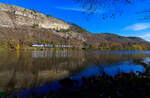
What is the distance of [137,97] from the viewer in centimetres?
333

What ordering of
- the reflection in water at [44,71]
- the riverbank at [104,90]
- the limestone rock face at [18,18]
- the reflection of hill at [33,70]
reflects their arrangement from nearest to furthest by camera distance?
1. the riverbank at [104,90]
2. the reflection in water at [44,71]
3. the reflection of hill at [33,70]
4. the limestone rock face at [18,18]

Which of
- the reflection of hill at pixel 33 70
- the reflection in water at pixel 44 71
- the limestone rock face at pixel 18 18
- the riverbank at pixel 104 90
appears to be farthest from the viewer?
the limestone rock face at pixel 18 18

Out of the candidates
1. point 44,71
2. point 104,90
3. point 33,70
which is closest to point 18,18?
point 33,70

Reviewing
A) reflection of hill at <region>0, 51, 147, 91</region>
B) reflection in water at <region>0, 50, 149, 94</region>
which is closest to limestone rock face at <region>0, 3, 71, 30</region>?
reflection of hill at <region>0, 51, 147, 91</region>

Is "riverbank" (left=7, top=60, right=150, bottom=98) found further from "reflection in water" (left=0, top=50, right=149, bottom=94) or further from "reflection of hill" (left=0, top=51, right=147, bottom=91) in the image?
"reflection of hill" (left=0, top=51, right=147, bottom=91)

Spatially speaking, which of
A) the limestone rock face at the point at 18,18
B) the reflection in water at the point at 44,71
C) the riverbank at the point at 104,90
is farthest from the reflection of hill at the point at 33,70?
the limestone rock face at the point at 18,18

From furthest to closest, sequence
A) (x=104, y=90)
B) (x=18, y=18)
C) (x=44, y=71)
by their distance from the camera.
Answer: (x=18, y=18), (x=44, y=71), (x=104, y=90)

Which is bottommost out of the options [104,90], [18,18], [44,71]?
[44,71]

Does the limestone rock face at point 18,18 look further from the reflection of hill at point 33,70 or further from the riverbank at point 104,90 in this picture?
the riverbank at point 104,90

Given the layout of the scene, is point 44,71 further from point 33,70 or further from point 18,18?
point 18,18

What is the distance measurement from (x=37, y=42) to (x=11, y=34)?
37.7ft

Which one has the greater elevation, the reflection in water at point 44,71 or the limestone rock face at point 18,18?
the limestone rock face at point 18,18

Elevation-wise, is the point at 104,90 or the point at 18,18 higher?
the point at 18,18

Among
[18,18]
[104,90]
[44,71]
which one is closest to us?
[104,90]
